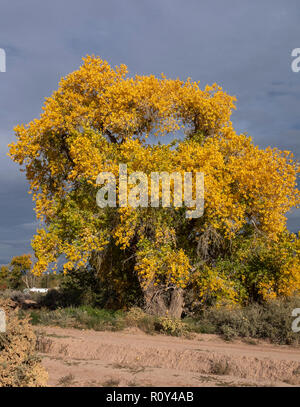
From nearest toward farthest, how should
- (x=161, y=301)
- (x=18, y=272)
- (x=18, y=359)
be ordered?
1. (x=18, y=359)
2. (x=161, y=301)
3. (x=18, y=272)

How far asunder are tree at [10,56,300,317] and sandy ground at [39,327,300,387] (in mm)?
4323

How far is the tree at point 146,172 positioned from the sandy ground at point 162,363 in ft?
14.2

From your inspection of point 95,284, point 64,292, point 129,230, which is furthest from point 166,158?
point 64,292

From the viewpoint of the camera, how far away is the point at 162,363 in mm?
11133

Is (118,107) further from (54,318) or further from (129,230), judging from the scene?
(54,318)

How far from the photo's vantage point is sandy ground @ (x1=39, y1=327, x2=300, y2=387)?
8.80 m
